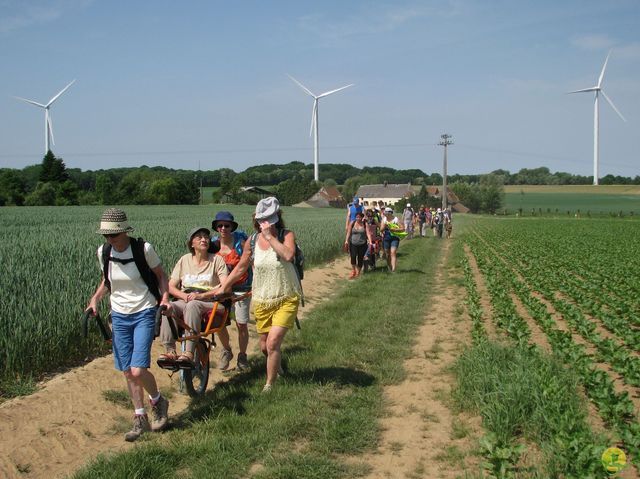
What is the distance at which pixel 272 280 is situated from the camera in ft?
18.9

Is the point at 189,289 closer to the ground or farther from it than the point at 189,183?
closer to the ground

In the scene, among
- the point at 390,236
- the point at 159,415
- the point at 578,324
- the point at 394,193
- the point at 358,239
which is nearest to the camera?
the point at 159,415

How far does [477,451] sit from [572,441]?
70cm

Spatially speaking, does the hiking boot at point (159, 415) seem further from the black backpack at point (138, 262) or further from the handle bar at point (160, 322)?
the black backpack at point (138, 262)

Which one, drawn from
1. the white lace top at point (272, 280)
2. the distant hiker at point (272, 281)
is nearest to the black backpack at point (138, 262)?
the distant hiker at point (272, 281)

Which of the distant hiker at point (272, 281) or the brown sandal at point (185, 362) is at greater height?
the distant hiker at point (272, 281)

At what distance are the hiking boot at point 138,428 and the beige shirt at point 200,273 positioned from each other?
139cm

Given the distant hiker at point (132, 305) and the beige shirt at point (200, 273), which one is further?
the beige shirt at point (200, 273)

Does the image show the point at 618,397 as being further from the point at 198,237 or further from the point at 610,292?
the point at 610,292

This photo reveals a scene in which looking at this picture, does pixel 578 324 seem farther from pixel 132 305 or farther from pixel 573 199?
pixel 573 199

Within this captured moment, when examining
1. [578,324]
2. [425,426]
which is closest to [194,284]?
[425,426]

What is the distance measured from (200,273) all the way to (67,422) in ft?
5.76

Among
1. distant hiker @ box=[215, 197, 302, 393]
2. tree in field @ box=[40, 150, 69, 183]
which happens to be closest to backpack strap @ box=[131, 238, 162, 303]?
distant hiker @ box=[215, 197, 302, 393]

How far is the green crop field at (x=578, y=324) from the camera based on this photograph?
4331 millimetres
